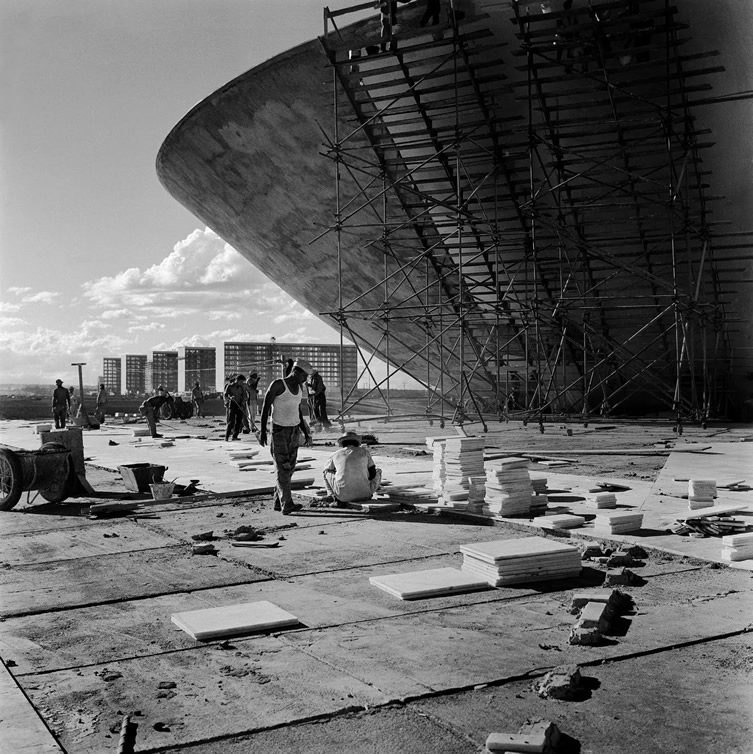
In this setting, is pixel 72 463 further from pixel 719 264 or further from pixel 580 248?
pixel 719 264

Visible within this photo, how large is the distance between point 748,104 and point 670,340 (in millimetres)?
5832

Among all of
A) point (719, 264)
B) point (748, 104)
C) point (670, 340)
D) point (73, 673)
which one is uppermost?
point (748, 104)

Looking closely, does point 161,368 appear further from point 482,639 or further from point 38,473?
point 482,639

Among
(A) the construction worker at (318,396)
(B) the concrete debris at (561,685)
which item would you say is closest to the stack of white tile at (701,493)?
(B) the concrete debris at (561,685)

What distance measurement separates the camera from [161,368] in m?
76.9

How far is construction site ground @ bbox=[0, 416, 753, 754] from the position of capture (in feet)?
10.9

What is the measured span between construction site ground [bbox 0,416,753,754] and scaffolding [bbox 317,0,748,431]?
1111 cm

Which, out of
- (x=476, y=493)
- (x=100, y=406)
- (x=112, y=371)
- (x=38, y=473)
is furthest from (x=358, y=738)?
(x=112, y=371)

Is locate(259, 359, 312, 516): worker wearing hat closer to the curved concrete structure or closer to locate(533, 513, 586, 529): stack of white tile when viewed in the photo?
locate(533, 513, 586, 529): stack of white tile

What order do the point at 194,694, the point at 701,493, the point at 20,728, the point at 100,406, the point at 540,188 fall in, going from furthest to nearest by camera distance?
1. the point at 100,406
2. the point at 540,188
3. the point at 701,493
4. the point at 194,694
5. the point at 20,728

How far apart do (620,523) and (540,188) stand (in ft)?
39.8

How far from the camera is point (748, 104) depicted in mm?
19156

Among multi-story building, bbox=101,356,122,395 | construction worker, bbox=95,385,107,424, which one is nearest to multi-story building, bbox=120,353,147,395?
multi-story building, bbox=101,356,122,395

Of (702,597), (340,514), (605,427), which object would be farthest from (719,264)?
(702,597)
